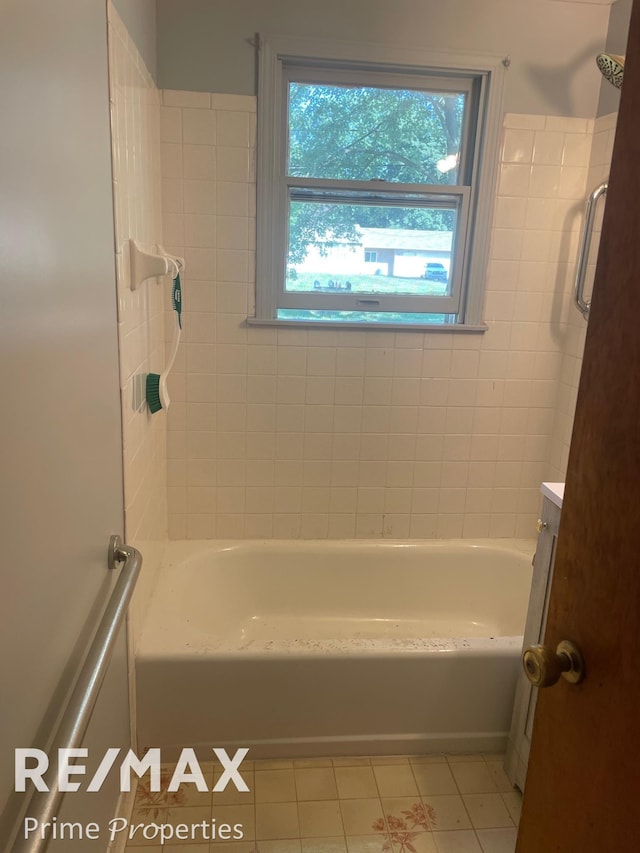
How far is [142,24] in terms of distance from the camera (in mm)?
1816

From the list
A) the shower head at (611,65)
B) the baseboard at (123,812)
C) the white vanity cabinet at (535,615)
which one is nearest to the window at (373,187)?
the shower head at (611,65)

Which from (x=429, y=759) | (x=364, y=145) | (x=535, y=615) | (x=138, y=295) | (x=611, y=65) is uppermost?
(x=611, y=65)

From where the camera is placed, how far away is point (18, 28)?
80cm

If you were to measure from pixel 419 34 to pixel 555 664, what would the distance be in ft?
7.15

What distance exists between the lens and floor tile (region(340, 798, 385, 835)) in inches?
65.8

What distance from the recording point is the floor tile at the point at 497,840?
163 cm

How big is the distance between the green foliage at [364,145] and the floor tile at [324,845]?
74.6 inches

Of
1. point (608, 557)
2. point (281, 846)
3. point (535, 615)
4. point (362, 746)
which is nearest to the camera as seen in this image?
point (608, 557)

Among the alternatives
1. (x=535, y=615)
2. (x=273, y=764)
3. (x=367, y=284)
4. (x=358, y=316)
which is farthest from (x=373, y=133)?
(x=273, y=764)

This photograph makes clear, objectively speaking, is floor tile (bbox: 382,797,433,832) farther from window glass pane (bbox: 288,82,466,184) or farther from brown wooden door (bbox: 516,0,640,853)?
window glass pane (bbox: 288,82,466,184)

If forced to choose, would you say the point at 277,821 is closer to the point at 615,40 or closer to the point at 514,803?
the point at 514,803

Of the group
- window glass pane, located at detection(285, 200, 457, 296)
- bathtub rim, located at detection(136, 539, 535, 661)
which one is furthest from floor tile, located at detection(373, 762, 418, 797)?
window glass pane, located at detection(285, 200, 457, 296)

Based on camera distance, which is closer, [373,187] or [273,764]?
[273,764]

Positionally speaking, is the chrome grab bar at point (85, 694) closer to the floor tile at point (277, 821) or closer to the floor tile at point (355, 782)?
the floor tile at point (277, 821)
